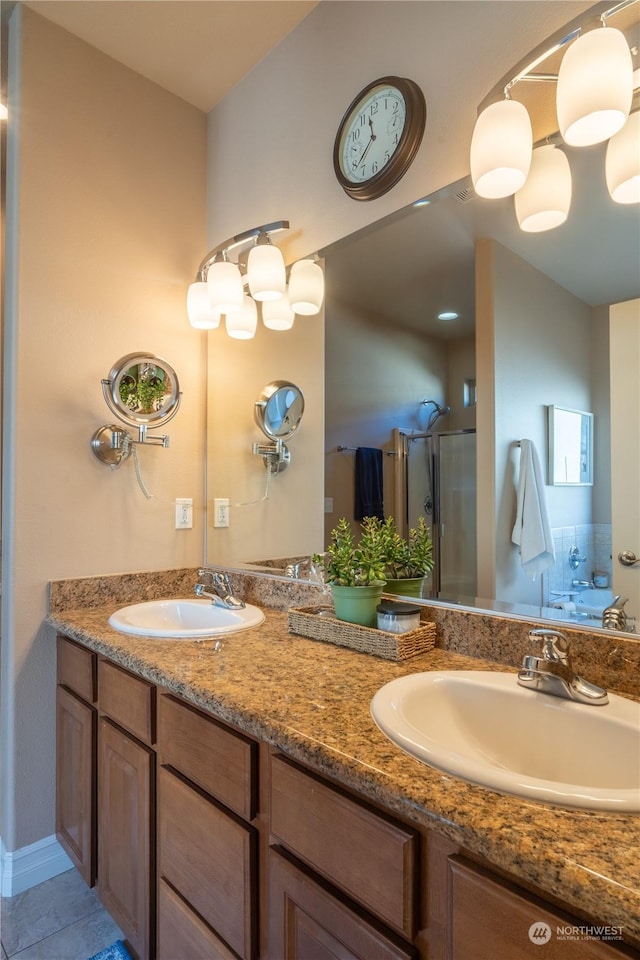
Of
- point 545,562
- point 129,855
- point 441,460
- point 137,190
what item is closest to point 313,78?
point 137,190

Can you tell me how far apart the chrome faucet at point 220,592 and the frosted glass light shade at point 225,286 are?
36.9 inches

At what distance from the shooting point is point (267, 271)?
1.68m

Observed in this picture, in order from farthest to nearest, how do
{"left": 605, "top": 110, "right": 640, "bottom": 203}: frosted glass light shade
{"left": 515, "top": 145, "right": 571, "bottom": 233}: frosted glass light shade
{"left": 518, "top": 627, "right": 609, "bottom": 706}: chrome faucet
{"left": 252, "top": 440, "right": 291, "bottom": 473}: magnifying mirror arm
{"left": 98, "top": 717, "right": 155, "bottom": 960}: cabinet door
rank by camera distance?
1. {"left": 252, "top": 440, "right": 291, "bottom": 473}: magnifying mirror arm
2. {"left": 98, "top": 717, "right": 155, "bottom": 960}: cabinet door
3. {"left": 515, "top": 145, "right": 571, "bottom": 233}: frosted glass light shade
4. {"left": 605, "top": 110, "right": 640, "bottom": 203}: frosted glass light shade
5. {"left": 518, "top": 627, "right": 609, "bottom": 706}: chrome faucet

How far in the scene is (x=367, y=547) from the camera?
138 centimetres

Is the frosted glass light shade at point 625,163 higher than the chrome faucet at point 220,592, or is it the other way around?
the frosted glass light shade at point 625,163

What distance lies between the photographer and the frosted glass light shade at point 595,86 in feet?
3.05

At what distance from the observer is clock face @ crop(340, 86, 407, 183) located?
1.40 metres

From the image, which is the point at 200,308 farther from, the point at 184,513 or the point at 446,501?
the point at 446,501

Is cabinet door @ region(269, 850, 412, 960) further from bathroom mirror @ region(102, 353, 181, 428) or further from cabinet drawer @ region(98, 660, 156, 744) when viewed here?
bathroom mirror @ region(102, 353, 181, 428)

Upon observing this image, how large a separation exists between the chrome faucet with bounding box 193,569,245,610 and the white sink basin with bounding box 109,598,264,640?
0.02m

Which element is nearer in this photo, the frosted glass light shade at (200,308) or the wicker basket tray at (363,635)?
the wicker basket tray at (363,635)

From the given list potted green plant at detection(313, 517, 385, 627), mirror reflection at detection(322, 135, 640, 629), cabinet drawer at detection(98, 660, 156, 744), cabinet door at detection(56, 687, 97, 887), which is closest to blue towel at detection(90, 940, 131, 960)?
cabinet door at detection(56, 687, 97, 887)

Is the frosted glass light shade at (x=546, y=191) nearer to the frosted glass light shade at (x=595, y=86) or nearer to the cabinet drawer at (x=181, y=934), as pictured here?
the frosted glass light shade at (x=595, y=86)

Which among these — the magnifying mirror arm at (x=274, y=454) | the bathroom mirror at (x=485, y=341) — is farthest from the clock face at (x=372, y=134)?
the magnifying mirror arm at (x=274, y=454)
